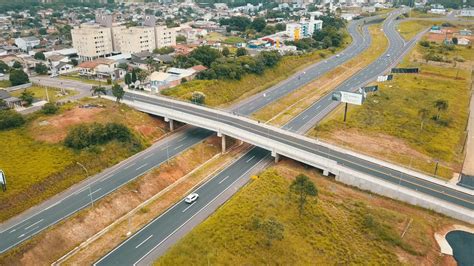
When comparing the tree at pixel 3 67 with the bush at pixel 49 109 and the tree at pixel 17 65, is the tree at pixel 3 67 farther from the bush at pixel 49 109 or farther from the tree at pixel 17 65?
the bush at pixel 49 109

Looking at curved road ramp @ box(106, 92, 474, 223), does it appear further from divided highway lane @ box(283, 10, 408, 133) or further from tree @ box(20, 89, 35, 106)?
tree @ box(20, 89, 35, 106)

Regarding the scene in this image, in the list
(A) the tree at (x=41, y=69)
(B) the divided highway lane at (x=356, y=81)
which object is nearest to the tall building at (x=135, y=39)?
(A) the tree at (x=41, y=69)

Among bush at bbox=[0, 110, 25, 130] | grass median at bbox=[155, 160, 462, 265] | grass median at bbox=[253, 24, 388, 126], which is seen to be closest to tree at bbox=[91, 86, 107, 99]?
bush at bbox=[0, 110, 25, 130]

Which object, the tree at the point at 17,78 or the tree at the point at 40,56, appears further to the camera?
the tree at the point at 40,56

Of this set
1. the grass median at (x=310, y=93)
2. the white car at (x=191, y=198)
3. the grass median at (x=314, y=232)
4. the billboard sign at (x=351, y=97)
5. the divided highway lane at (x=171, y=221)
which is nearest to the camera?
the grass median at (x=314, y=232)

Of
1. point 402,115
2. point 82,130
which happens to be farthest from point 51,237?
point 402,115

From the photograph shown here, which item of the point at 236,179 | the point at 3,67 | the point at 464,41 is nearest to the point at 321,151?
the point at 236,179

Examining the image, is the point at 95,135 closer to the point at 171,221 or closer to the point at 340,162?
the point at 171,221
